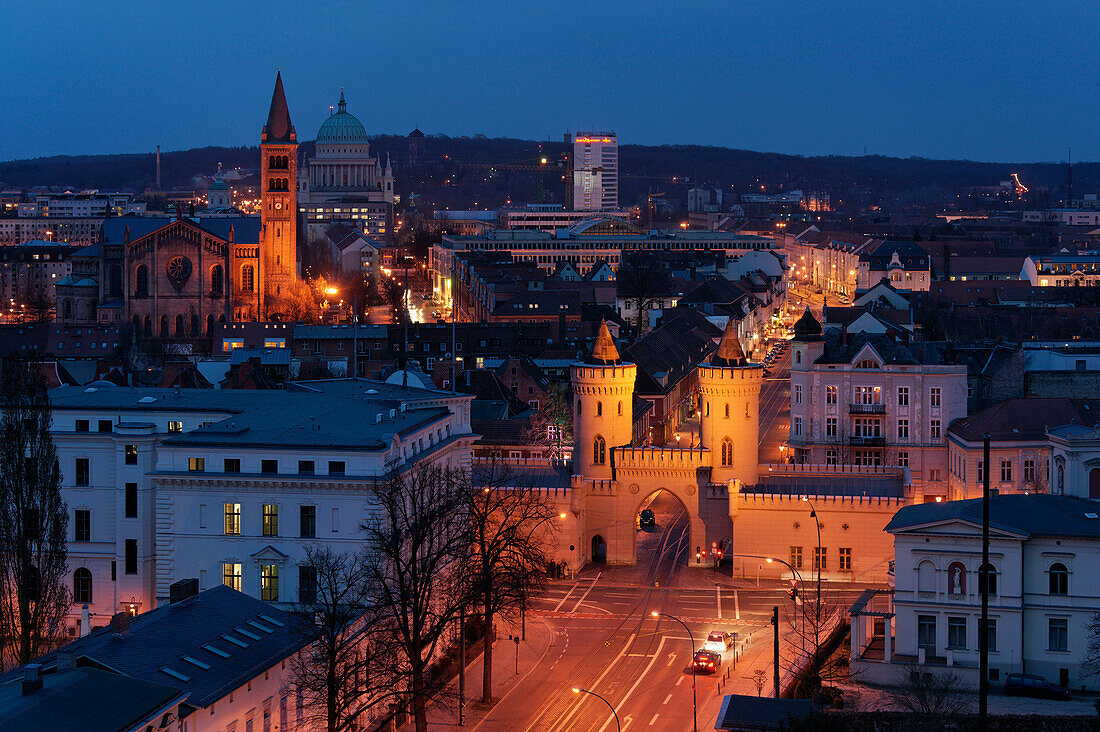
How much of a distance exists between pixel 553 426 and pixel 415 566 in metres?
41.0

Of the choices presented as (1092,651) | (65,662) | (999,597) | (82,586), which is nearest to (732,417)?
(999,597)

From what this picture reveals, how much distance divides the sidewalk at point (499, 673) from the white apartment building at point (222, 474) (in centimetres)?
620

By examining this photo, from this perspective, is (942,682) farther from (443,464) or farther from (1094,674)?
(443,464)

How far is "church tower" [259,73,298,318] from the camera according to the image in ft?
529

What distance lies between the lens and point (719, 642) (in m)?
61.2

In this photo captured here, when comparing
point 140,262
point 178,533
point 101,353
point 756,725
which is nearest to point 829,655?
point 756,725

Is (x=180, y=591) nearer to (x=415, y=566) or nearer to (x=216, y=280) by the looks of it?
(x=415, y=566)

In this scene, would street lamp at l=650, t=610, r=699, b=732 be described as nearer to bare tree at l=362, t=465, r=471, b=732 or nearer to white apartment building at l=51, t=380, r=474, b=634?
bare tree at l=362, t=465, r=471, b=732

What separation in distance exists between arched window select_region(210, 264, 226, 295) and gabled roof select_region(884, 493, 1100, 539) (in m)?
104

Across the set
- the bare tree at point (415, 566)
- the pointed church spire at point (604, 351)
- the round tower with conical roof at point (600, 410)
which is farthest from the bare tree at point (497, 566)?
the pointed church spire at point (604, 351)

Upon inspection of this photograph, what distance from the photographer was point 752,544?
241 feet

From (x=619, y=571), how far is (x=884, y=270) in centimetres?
10859

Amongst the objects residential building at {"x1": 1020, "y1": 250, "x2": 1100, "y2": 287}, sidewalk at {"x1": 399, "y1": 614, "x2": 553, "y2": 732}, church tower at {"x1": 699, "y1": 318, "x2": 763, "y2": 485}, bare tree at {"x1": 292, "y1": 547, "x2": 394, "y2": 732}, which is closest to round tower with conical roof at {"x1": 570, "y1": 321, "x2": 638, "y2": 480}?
church tower at {"x1": 699, "y1": 318, "x2": 763, "y2": 485}

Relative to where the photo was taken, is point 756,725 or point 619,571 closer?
point 756,725
